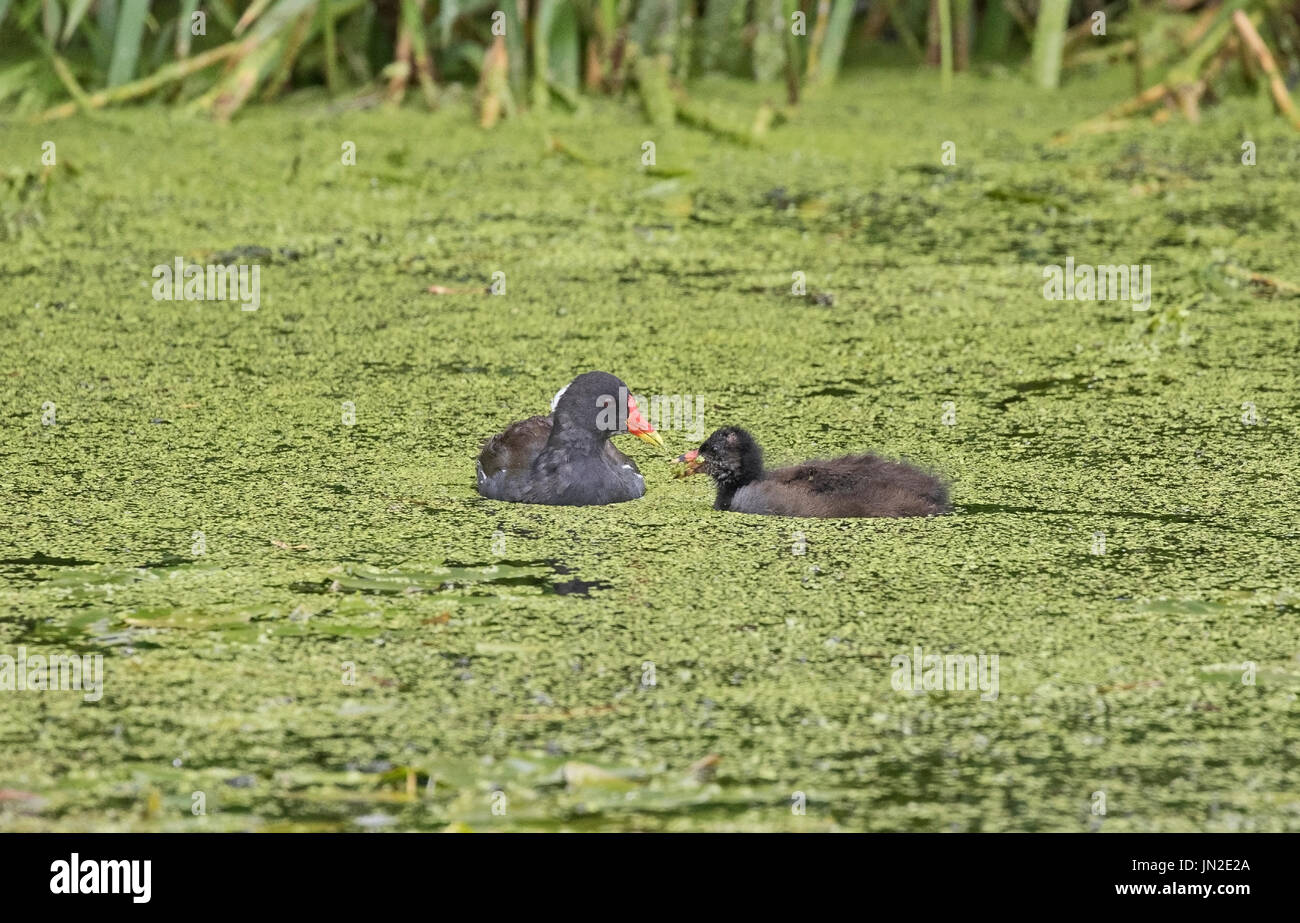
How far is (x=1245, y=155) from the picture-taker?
7.79m

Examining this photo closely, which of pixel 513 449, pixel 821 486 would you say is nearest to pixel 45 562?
pixel 513 449

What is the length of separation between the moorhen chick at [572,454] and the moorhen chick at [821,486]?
23 centimetres

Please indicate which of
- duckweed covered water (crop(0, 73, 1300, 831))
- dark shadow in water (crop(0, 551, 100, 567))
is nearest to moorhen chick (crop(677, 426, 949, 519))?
duckweed covered water (crop(0, 73, 1300, 831))

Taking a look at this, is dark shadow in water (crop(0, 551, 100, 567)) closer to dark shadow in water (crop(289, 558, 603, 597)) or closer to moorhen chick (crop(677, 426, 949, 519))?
dark shadow in water (crop(289, 558, 603, 597))

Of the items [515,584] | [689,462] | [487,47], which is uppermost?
[487,47]

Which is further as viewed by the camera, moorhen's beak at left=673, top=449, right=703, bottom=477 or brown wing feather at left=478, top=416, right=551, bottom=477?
moorhen's beak at left=673, top=449, right=703, bottom=477

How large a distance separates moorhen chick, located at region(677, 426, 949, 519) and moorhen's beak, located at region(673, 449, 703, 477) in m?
0.09

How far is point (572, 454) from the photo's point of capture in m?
4.55

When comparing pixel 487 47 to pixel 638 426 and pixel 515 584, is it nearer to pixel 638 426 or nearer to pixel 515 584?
pixel 638 426

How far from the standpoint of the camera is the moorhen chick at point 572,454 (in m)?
4.53

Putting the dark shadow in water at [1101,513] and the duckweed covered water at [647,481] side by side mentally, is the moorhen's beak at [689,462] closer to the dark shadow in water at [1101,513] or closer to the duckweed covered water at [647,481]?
the duckweed covered water at [647,481]

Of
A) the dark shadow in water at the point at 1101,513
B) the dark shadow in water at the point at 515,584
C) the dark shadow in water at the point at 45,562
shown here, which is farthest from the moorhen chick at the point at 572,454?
the dark shadow in water at the point at 45,562

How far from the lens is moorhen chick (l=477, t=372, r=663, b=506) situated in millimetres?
4527

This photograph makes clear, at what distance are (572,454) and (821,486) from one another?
0.55m
